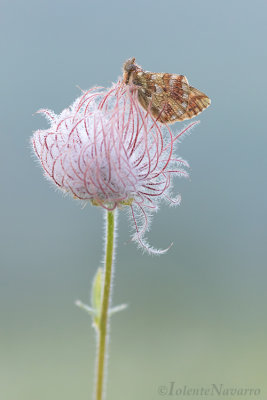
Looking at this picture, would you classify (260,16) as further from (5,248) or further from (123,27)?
(5,248)

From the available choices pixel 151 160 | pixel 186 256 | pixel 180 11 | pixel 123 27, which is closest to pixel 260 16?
pixel 180 11

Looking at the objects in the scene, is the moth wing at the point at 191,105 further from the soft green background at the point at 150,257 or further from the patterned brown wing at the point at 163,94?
the soft green background at the point at 150,257

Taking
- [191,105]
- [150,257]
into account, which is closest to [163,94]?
[191,105]

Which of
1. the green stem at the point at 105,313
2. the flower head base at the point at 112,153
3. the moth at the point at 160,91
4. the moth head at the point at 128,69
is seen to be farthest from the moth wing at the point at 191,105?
the green stem at the point at 105,313

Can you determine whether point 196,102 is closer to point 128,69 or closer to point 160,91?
point 160,91

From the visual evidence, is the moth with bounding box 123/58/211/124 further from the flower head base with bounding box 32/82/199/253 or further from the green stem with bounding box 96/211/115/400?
the green stem with bounding box 96/211/115/400
